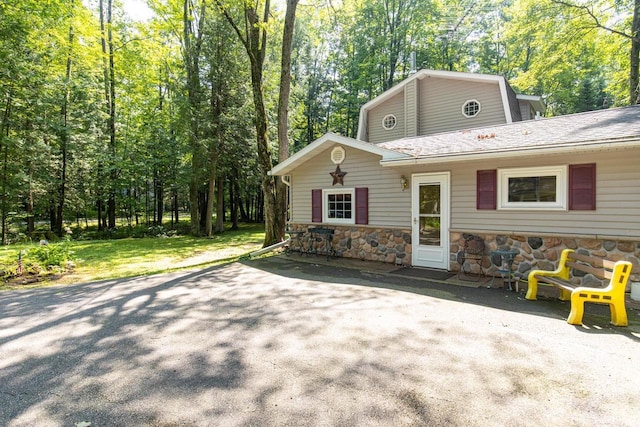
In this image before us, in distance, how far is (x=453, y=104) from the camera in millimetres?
11234

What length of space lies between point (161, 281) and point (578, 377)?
6.57 m

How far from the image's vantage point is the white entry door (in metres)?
6.80

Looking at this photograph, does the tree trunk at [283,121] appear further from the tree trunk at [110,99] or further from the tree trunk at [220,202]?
the tree trunk at [110,99]

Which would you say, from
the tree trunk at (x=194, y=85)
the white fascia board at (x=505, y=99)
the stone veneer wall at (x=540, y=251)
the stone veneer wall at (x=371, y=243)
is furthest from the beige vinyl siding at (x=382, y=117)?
the tree trunk at (x=194, y=85)

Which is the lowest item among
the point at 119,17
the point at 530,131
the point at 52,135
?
the point at 530,131

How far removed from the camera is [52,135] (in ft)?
45.3

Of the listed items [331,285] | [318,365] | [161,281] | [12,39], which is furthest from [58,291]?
[12,39]

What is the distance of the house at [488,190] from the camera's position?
5.03m

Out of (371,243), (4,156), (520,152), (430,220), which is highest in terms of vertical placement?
(4,156)

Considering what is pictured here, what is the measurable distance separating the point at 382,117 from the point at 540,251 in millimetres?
8618

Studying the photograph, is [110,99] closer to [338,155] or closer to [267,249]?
[267,249]

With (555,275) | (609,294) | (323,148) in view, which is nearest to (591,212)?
(555,275)

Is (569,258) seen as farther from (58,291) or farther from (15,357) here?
(58,291)

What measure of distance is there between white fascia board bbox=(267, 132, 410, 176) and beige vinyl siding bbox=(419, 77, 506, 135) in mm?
5091
